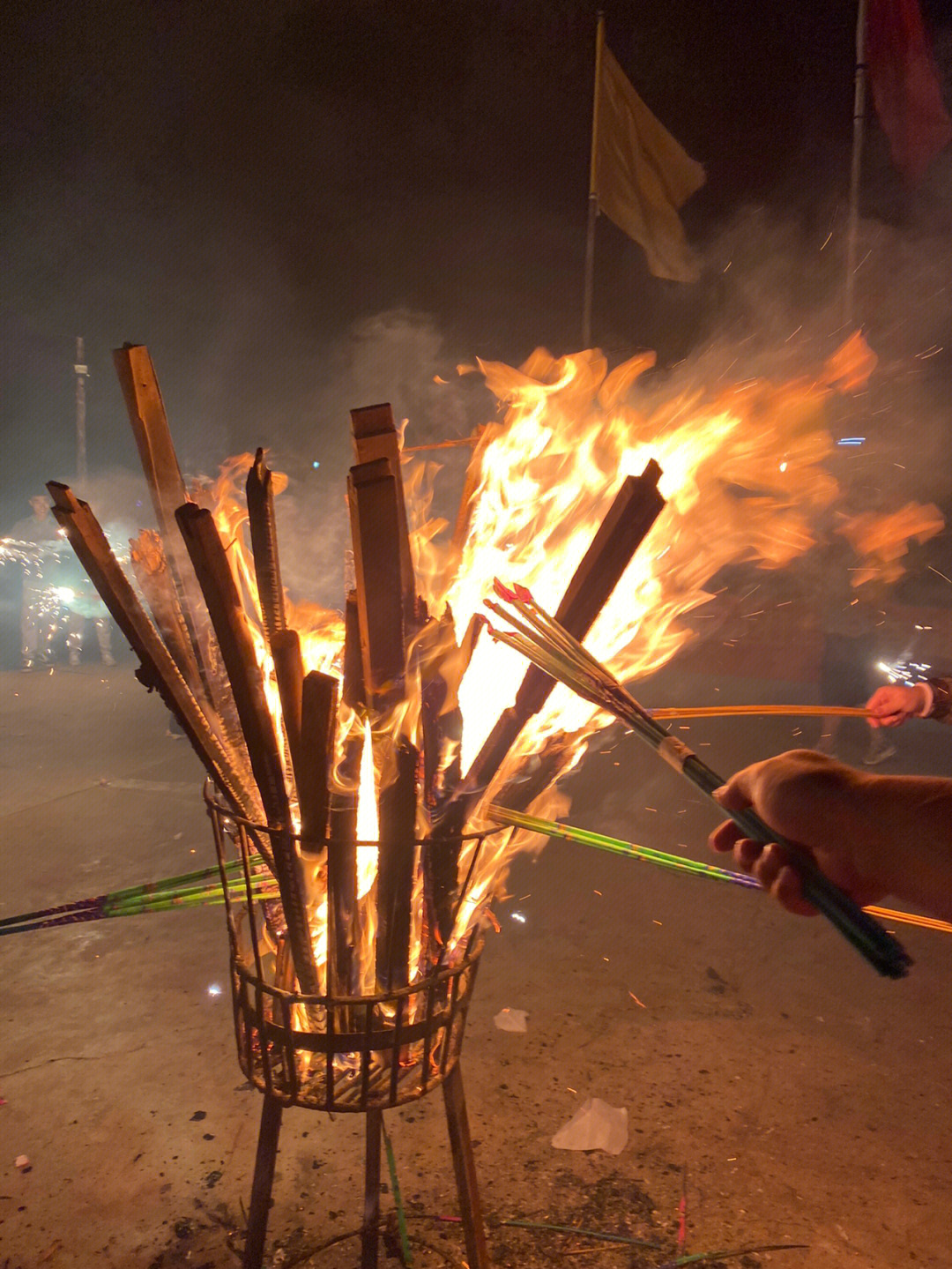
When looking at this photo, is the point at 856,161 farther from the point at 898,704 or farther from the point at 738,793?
the point at 738,793

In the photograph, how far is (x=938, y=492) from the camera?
39.3 ft

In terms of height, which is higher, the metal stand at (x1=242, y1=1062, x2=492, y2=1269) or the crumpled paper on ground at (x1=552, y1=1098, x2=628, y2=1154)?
the metal stand at (x1=242, y1=1062, x2=492, y2=1269)

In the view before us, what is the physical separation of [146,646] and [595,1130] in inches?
107

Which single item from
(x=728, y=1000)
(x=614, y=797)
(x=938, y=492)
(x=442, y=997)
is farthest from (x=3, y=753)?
(x=938, y=492)

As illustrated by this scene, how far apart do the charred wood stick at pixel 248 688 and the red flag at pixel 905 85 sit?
9329 mm

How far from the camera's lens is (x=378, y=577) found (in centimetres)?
167

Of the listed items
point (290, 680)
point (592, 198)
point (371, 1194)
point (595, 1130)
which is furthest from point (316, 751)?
point (592, 198)

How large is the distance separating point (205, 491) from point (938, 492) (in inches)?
487

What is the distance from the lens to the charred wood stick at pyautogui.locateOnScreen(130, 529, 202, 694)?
2.01 meters

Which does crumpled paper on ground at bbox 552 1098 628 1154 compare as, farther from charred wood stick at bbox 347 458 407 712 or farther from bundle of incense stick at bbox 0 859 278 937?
charred wood stick at bbox 347 458 407 712

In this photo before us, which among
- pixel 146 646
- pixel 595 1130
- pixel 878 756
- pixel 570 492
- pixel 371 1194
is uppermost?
pixel 570 492

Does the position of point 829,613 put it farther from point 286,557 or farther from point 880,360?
point 286,557

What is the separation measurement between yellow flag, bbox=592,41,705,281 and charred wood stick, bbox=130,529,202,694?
25.9 ft

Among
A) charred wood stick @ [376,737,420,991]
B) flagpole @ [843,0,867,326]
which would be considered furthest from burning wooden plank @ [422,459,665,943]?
flagpole @ [843,0,867,326]
